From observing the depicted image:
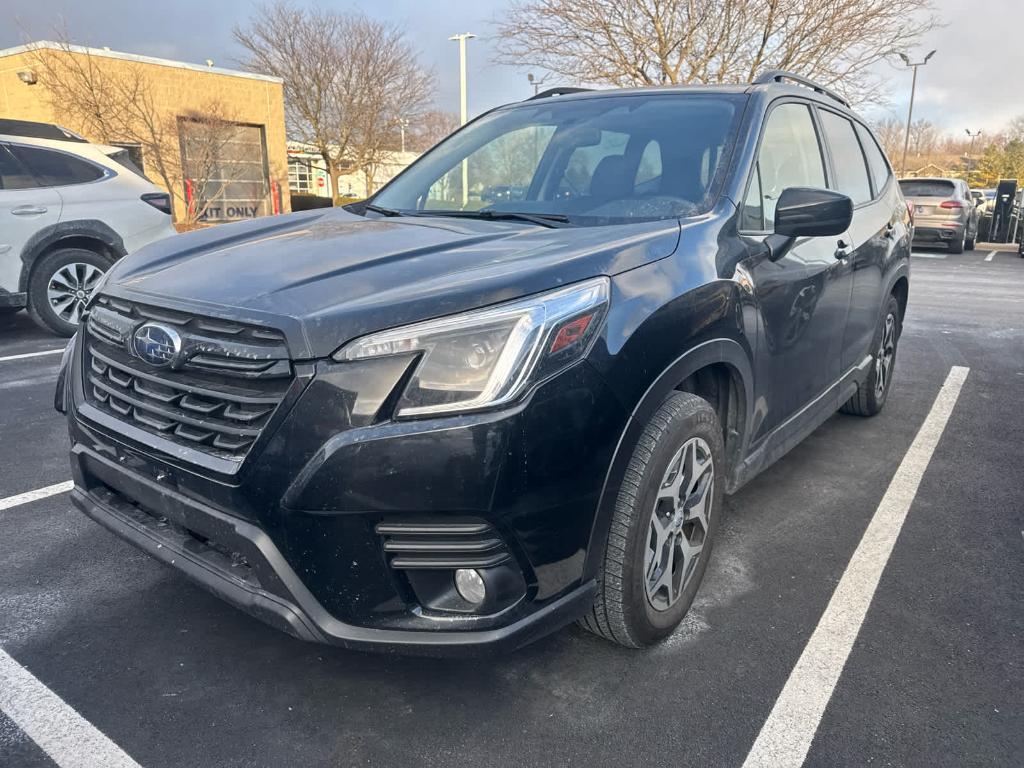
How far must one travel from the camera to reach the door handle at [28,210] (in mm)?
6820

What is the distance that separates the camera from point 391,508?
75.4 inches

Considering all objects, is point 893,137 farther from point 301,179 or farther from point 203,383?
point 203,383

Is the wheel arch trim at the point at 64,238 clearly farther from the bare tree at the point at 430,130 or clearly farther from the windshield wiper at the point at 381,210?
the bare tree at the point at 430,130

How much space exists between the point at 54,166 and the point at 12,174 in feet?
1.11

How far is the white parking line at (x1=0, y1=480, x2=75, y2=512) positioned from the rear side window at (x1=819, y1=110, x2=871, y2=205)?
3941 mm

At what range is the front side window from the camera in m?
3.01

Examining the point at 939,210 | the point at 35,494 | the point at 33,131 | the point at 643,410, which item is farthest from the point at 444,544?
the point at 939,210

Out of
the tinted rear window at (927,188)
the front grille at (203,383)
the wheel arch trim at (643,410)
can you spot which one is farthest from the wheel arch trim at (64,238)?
the tinted rear window at (927,188)

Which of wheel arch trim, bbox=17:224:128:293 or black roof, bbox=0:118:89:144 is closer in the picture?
wheel arch trim, bbox=17:224:128:293

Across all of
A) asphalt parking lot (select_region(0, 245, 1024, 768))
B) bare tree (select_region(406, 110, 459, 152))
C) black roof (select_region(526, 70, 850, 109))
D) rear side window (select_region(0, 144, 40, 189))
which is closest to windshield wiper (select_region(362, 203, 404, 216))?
black roof (select_region(526, 70, 850, 109))

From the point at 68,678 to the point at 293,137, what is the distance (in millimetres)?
31220

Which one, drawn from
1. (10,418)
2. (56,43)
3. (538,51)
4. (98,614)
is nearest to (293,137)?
(56,43)

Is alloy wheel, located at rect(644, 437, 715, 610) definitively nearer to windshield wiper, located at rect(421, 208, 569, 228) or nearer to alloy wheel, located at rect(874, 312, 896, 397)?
windshield wiper, located at rect(421, 208, 569, 228)

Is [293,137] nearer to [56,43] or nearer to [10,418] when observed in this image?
[56,43]
